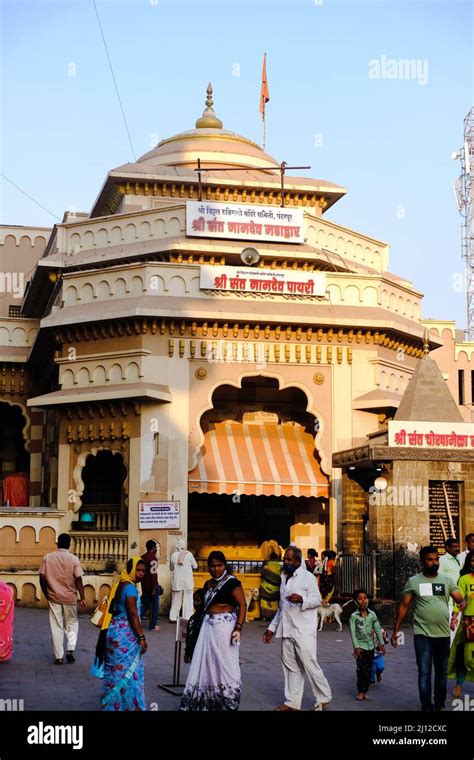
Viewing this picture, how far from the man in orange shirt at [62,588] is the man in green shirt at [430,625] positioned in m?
4.83

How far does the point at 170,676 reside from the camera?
13.0 metres

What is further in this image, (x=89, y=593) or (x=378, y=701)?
(x=89, y=593)

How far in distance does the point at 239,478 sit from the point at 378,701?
13.0m

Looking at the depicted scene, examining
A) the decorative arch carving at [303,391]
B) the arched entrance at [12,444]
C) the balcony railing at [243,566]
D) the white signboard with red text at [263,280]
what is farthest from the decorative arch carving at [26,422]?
the white signboard with red text at [263,280]

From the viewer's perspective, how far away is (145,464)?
23750mm

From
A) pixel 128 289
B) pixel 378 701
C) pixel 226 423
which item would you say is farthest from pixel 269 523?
pixel 378 701

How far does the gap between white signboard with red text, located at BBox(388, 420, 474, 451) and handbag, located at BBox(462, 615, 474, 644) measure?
28.2 feet

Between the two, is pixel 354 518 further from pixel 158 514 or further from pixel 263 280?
pixel 263 280

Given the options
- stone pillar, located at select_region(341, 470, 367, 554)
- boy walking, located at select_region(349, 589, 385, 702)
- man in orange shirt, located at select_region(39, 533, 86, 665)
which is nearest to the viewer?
boy walking, located at select_region(349, 589, 385, 702)

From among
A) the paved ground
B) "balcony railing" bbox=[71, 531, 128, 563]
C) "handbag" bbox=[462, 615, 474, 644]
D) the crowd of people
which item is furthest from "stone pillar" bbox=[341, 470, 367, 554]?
"handbag" bbox=[462, 615, 474, 644]

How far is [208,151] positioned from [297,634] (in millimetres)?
21131

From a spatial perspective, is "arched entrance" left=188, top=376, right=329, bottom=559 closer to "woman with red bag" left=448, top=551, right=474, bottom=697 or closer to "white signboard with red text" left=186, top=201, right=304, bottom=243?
"white signboard with red text" left=186, top=201, right=304, bottom=243

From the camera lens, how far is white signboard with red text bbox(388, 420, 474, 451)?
784 inches
